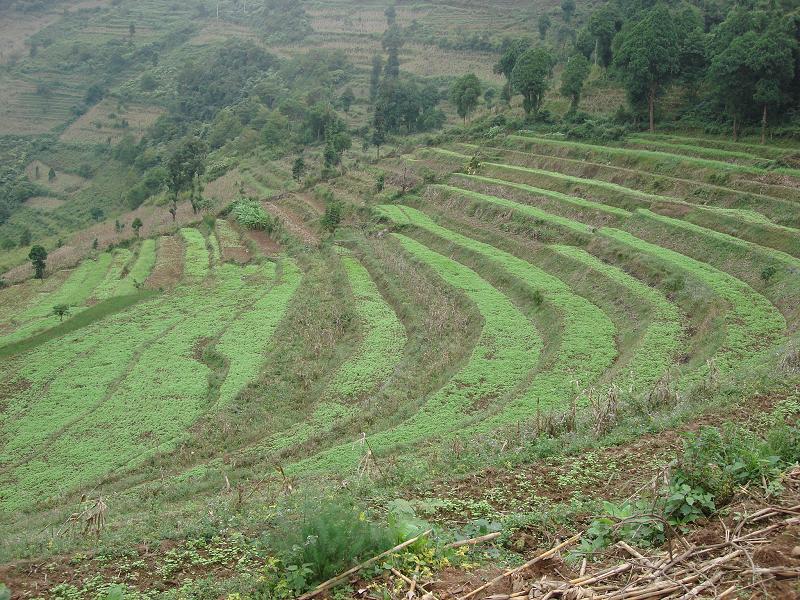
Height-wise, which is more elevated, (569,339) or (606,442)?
(606,442)

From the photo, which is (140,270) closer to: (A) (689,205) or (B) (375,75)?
(A) (689,205)

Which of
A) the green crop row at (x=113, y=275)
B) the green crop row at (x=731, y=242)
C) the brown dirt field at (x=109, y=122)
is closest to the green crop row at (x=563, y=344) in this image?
the green crop row at (x=731, y=242)

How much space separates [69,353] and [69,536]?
1321 centimetres

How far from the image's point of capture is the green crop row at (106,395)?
1359 centimetres

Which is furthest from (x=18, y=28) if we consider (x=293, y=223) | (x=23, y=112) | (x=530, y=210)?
(x=530, y=210)

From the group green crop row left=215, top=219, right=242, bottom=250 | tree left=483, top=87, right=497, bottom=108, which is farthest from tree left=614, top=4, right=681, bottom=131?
green crop row left=215, top=219, right=242, bottom=250

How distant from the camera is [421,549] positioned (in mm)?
5293

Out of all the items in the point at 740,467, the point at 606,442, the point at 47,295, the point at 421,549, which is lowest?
the point at 47,295

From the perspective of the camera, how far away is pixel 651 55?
114 feet

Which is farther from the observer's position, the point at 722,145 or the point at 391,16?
the point at 391,16

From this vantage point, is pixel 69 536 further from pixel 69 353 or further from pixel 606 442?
pixel 69 353

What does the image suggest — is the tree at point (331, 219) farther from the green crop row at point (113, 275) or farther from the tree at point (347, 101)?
the tree at point (347, 101)

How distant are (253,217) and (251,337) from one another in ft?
60.8

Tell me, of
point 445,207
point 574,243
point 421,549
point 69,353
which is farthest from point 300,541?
point 445,207
